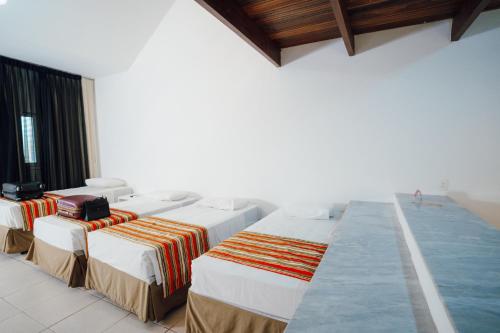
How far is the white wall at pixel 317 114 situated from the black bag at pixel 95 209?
1.15 metres

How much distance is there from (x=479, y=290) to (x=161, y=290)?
6.14 ft

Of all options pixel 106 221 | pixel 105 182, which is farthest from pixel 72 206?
pixel 105 182

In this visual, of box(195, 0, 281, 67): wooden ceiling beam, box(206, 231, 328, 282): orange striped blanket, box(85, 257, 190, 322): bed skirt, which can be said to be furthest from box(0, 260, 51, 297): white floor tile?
box(195, 0, 281, 67): wooden ceiling beam

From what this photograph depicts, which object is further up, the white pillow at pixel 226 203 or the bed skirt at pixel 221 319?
the white pillow at pixel 226 203

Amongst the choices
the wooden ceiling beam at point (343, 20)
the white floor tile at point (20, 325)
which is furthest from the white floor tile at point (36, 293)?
the wooden ceiling beam at point (343, 20)

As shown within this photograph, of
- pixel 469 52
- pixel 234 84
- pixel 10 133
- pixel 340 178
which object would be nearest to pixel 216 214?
pixel 340 178

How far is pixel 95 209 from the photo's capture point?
102 inches

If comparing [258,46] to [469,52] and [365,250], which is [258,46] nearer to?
[469,52]

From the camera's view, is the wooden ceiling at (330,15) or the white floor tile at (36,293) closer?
the wooden ceiling at (330,15)

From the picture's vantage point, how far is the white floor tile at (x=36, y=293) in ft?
7.11

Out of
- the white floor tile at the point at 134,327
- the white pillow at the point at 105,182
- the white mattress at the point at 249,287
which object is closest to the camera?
the white mattress at the point at 249,287

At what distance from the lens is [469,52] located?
2.08 m

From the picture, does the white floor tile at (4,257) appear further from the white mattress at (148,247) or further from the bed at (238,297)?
the bed at (238,297)

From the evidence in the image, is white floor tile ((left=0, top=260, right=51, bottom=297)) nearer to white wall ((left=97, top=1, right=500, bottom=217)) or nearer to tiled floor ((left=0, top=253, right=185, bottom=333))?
tiled floor ((left=0, top=253, right=185, bottom=333))
